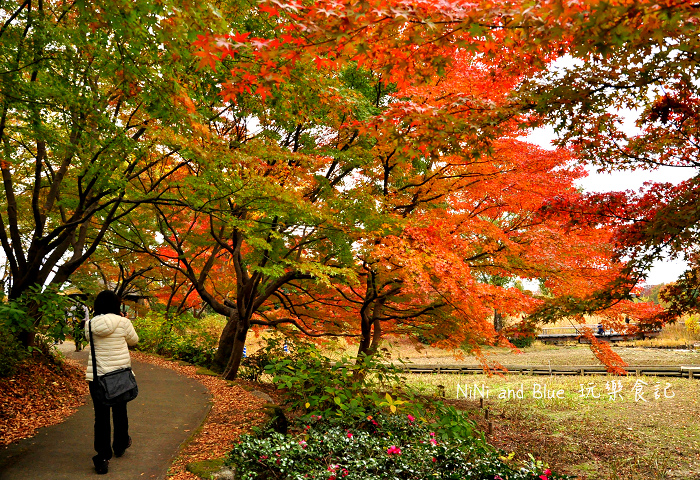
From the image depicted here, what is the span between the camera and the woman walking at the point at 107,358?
404 cm

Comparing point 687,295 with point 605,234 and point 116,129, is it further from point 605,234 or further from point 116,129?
point 116,129

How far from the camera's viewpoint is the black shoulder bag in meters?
4.09

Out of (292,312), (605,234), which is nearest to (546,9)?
(605,234)

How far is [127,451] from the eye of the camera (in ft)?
15.1

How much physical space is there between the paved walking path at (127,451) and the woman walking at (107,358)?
0.62 ft

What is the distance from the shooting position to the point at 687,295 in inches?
238

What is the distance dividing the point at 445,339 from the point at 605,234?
459cm

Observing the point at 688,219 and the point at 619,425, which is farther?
the point at 619,425

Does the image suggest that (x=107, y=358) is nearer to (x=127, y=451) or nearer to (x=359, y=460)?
(x=127, y=451)

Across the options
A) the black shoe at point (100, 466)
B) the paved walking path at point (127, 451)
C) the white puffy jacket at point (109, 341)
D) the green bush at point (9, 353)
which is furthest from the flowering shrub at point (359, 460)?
the green bush at point (9, 353)

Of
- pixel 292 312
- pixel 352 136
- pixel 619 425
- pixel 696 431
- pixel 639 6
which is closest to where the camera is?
pixel 639 6

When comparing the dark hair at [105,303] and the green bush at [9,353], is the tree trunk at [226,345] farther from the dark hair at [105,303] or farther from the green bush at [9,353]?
the dark hair at [105,303]

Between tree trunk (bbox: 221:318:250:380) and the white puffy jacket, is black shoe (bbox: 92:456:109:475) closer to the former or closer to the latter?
the white puffy jacket

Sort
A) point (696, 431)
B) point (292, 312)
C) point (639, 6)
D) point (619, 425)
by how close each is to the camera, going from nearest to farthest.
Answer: point (639, 6), point (696, 431), point (619, 425), point (292, 312)
